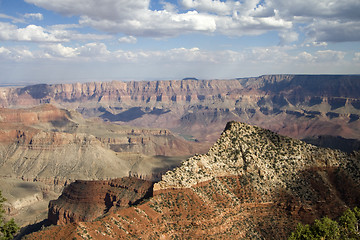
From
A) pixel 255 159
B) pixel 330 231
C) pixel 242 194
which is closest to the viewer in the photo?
pixel 330 231

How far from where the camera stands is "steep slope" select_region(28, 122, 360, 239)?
187 ft

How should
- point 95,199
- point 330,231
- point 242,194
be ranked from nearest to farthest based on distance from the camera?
1. point 330,231
2. point 242,194
3. point 95,199

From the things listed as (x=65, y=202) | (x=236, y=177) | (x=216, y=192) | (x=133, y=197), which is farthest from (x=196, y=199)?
(x=65, y=202)

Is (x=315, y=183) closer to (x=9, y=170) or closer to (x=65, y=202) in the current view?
(x=65, y=202)

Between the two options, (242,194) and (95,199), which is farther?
(95,199)

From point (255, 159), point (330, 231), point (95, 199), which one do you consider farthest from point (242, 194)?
point (95, 199)

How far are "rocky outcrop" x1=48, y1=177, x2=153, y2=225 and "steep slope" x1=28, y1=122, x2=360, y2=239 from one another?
1701 centimetres

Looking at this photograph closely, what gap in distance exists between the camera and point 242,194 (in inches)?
2662

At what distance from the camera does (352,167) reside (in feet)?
241

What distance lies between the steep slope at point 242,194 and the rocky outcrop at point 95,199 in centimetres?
1701

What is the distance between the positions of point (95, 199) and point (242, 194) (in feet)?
138

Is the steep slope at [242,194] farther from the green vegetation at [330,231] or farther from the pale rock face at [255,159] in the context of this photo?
the green vegetation at [330,231]

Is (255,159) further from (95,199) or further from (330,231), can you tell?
(95,199)

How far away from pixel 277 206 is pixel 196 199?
16249mm
